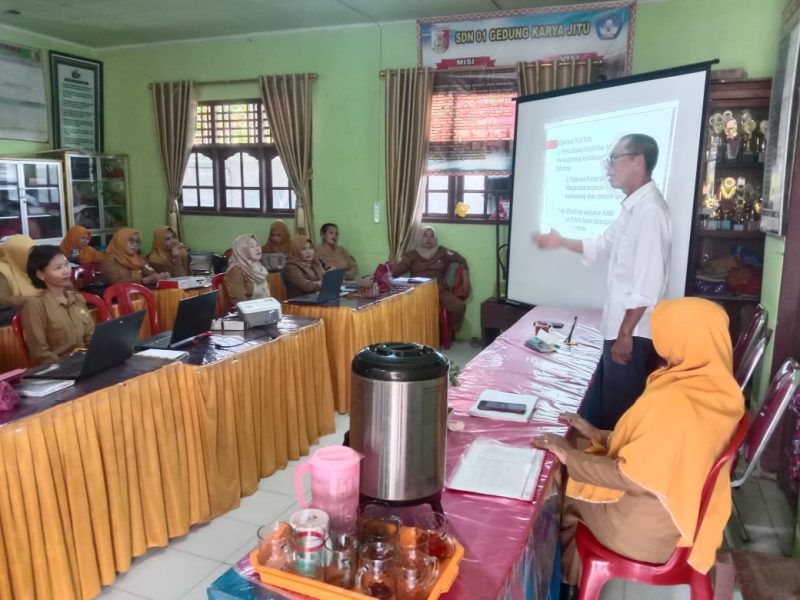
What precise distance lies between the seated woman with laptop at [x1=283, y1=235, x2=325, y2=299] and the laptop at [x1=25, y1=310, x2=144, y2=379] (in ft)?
8.02

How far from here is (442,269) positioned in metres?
5.69

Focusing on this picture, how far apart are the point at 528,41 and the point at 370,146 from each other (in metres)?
1.76

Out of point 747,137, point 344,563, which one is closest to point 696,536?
point 344,563

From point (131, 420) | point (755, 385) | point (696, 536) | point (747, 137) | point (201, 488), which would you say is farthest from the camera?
point (747, 137)

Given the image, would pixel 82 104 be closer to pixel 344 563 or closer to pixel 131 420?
pixel 131 420

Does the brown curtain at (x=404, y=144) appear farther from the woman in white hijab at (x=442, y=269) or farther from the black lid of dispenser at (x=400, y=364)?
the black lid of dispenser at (x=400, y=364)

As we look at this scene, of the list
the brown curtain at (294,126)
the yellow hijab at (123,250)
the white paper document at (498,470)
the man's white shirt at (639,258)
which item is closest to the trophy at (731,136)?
the man's white shirt at (639,258)

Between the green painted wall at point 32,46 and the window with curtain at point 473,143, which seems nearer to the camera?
the window with curtain at point 473,143

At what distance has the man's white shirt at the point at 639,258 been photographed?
2535 mm

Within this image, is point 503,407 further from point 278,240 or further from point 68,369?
point 278,240

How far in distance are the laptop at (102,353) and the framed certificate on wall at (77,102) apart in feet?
17.0

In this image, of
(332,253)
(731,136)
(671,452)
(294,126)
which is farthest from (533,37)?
(671,452)

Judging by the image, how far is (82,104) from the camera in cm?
672

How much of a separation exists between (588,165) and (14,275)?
3.79 meters
